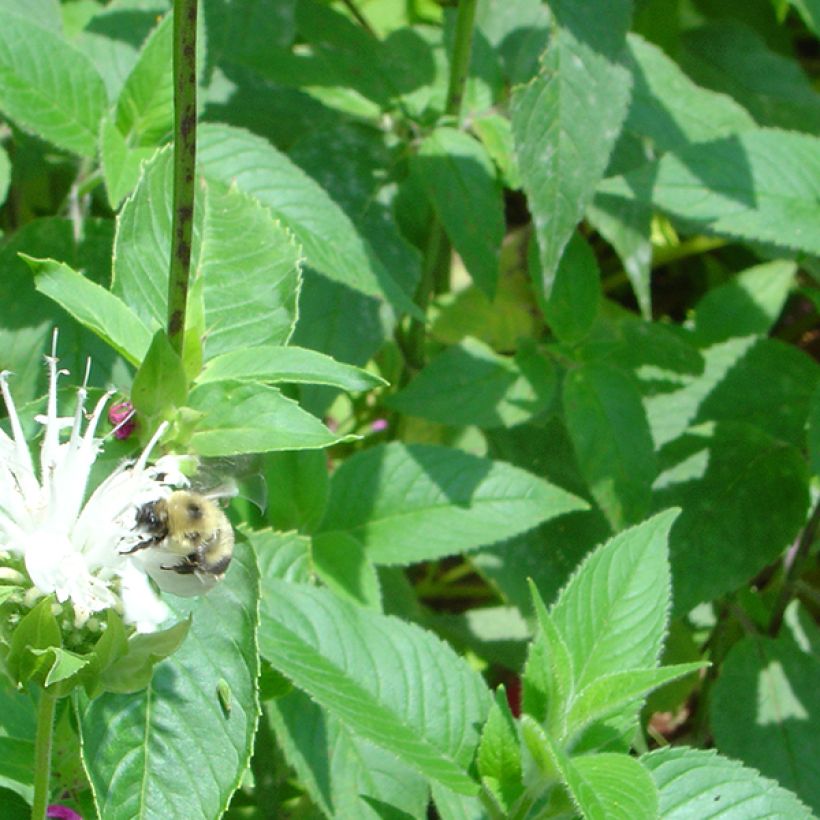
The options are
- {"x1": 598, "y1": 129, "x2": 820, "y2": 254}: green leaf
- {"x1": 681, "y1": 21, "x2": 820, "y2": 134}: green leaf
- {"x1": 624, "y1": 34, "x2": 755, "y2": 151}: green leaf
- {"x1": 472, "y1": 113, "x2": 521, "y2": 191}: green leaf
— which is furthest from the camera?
{"x1": 681, "y1": 21, "x2": 820, "y2": 134}: green leaf

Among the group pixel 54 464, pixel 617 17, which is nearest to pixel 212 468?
pixel 54 464

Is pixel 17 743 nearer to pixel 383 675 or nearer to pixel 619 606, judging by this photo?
pixel 383 675

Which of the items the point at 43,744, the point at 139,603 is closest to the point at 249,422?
the point at 139,603

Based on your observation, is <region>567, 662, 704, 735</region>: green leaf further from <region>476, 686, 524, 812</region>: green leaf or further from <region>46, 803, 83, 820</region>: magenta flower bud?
<region>46, 803, 83, 820</region>: magenta flower bud

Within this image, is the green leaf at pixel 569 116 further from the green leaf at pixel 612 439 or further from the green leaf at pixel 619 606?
the green leaf at pixel 619 606

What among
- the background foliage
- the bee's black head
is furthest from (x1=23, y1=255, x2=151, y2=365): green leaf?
the bee's black head

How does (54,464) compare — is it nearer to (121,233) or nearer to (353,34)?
(121,233)
